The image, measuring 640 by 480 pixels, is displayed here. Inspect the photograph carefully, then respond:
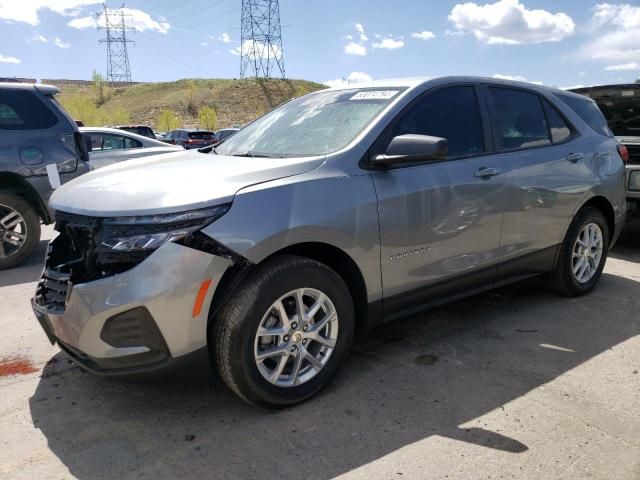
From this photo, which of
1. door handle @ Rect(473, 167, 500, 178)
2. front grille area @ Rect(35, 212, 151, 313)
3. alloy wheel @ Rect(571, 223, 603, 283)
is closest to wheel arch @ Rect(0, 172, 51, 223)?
front grille area @ Rect(35, 212, 151, 313)

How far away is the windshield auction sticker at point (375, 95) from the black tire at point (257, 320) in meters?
1.24

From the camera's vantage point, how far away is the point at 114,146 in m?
10.2

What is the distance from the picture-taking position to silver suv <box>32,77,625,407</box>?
2.58 metres

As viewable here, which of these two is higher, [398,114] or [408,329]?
[398,114]

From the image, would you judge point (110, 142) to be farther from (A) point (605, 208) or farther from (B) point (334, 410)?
(B) point (334, 410)

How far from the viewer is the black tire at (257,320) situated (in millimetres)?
2693

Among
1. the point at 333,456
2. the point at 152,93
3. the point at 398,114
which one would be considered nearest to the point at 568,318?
the point at 398,114

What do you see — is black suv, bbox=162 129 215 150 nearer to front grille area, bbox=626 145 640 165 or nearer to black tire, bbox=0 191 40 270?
black tire, bbox=0 191 40 270

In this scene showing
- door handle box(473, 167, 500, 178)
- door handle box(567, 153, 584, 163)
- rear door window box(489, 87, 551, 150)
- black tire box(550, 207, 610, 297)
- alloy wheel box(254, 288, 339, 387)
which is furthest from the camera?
black tire box(550, 207, 610, 297)

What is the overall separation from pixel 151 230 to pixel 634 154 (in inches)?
231

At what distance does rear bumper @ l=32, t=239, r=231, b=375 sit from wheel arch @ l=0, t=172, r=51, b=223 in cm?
394

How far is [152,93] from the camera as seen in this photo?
294 feet

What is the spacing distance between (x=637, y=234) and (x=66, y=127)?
696cm

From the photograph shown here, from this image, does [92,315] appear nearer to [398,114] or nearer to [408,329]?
[398,114]
